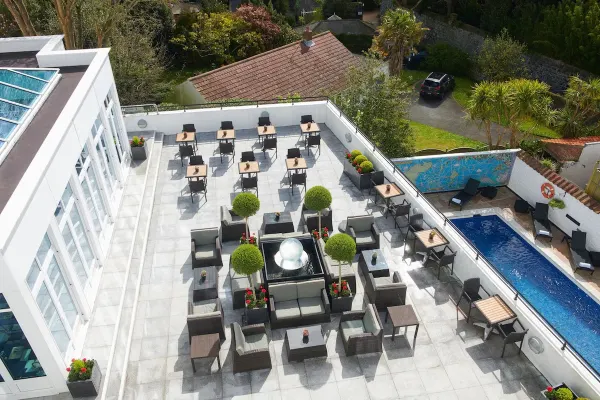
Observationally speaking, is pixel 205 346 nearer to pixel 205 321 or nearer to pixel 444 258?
pixel 205 321

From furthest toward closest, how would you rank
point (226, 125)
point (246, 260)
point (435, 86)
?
point (435, 86)
point (226, 125)
point (246, 260)

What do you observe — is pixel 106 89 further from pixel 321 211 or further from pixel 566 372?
pixel 566 372

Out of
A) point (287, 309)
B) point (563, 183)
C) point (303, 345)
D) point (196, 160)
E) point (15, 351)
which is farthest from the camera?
point (563, 183)

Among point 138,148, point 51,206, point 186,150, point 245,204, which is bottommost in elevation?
point 186,150

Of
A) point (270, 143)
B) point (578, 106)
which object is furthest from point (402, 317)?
point (578, 106)

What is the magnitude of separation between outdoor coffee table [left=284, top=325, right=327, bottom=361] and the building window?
572cm

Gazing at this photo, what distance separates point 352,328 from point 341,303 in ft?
3.14

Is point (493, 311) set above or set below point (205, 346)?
above

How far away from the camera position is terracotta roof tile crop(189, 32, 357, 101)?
89.4 feet

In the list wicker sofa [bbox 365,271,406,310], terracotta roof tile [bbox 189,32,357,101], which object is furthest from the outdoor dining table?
terracotta roof tile [bbox 189,32,357,101]

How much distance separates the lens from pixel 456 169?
76.8ft

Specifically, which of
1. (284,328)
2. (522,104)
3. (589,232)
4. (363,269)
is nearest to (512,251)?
(589,232)

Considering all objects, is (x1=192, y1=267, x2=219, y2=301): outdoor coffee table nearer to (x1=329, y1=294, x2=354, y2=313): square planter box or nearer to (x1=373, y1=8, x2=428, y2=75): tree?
(x1=329, y1=294, x2=354, y2=313): square planter box

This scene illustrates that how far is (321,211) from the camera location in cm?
1605
